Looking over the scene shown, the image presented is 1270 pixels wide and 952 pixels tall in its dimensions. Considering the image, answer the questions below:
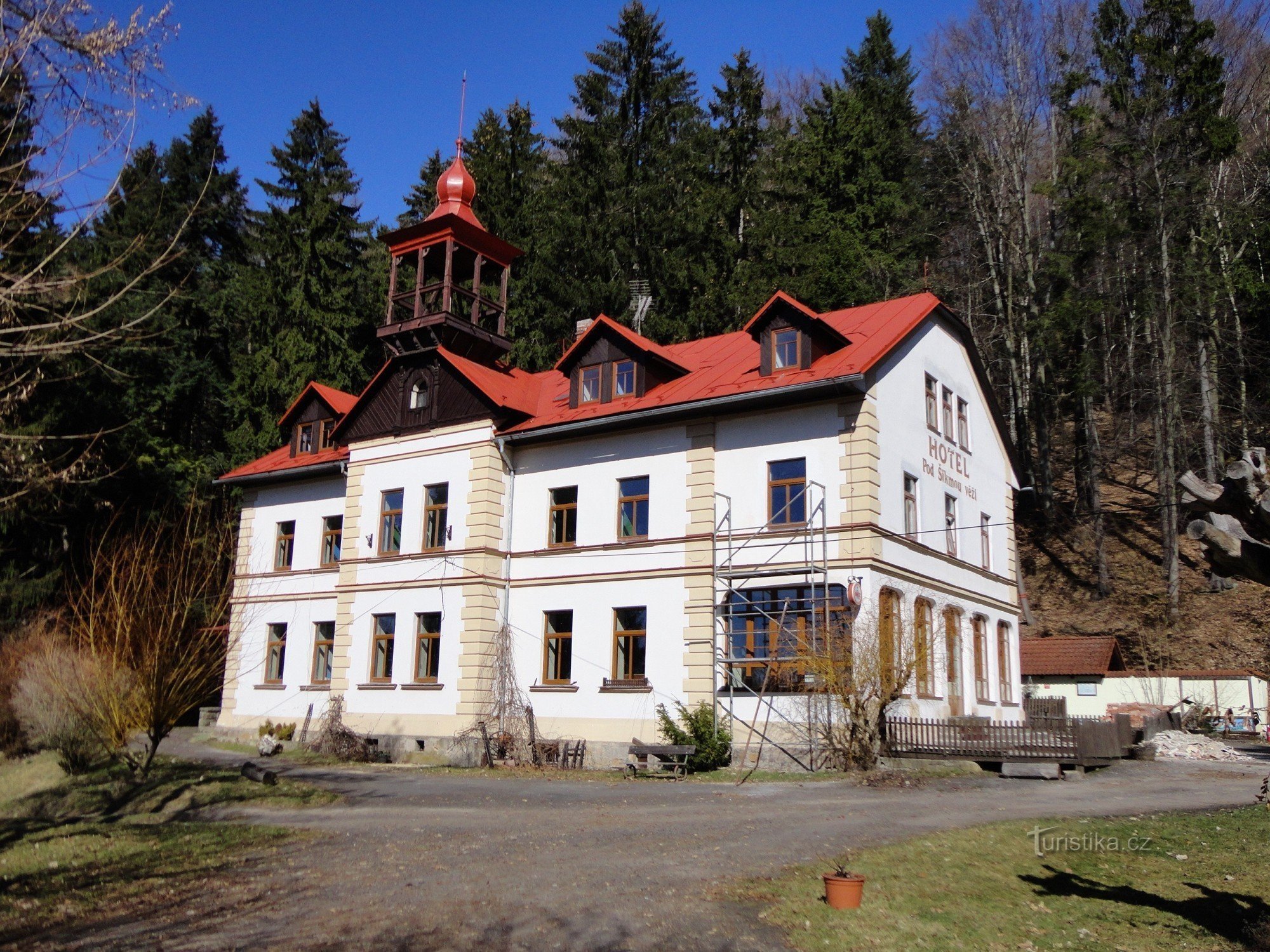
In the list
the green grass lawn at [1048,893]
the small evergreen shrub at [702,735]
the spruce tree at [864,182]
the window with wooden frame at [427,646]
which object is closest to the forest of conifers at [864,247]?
the spruce tree at [864,182]

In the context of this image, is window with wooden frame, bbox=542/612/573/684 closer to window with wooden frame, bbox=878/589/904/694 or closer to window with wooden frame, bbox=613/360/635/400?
window with wooden frame, bbox=613/360/635/400

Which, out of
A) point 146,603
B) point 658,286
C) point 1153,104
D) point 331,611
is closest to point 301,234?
point 658,286

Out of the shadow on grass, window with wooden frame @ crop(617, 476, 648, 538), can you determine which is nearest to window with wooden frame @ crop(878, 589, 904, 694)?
window with wooden frame @ crop(617, 476, 648, 538)

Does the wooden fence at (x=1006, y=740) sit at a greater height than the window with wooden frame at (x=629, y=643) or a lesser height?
lesser

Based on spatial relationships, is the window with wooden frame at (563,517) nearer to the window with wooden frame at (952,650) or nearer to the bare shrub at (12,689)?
the window with wooden frame at (952,650)

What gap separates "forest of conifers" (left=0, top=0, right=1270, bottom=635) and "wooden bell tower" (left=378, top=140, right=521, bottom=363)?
29.7 ft

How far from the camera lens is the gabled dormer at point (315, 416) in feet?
109

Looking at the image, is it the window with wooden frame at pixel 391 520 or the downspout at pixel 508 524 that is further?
the window with wooden frame at pixel 391 520

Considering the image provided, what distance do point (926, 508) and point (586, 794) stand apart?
1148 centimetres

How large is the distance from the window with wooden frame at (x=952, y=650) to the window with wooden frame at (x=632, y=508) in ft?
25.2

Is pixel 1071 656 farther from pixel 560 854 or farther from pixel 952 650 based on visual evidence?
pixel 560 854

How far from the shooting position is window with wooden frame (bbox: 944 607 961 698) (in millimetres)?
25656

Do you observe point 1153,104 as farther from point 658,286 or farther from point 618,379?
point 618,379

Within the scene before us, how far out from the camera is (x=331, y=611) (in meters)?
31.1
